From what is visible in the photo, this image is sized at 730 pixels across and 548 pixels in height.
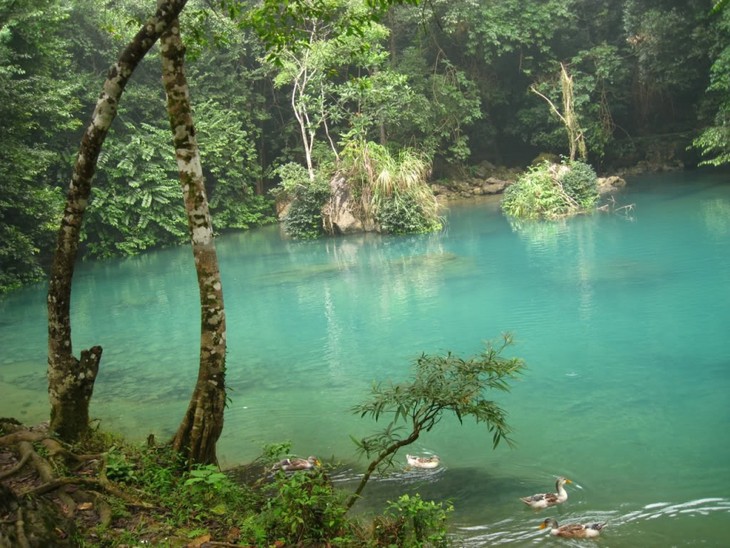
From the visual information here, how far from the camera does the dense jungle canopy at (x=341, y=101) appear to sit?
16.5m

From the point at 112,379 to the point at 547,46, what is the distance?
20.8 meters

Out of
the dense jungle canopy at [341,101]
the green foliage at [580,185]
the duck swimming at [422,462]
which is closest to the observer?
the duck swimming at [422,462]

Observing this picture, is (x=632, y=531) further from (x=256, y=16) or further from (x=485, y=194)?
(x=485, y=194)

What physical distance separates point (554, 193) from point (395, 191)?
13.7 feet

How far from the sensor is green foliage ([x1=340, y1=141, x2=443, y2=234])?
17609 millimetres

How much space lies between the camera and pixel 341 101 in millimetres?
21141

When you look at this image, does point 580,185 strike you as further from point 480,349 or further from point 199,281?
point 199,281

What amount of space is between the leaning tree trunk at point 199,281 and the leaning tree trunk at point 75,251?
19cm

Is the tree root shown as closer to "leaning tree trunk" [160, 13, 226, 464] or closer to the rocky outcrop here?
"leaning tree trunk" [160, 13, 226, 464]

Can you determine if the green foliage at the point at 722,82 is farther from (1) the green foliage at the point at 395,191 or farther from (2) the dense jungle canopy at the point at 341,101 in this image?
(1) the green foliage at the point at 395,191

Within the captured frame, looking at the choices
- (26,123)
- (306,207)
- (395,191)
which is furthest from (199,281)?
(306,207)

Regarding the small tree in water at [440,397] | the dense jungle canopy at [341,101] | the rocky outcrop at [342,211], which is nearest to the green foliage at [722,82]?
the dense jungle canopy at [341,101]

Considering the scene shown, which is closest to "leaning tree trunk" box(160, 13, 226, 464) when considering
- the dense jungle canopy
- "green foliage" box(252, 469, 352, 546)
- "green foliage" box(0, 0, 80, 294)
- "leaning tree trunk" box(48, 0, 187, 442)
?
"leaning tree trunk" box(48, 0, 187, 442)

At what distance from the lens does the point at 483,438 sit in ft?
18.1
